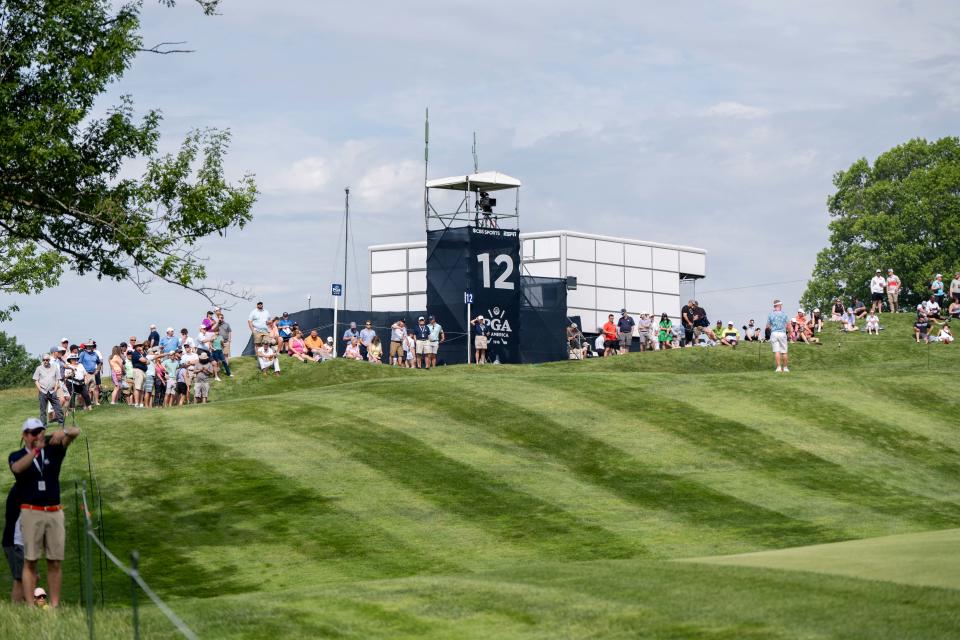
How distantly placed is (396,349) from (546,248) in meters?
21.4

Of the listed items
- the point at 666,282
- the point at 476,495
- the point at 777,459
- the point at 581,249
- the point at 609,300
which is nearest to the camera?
the point at 476,495

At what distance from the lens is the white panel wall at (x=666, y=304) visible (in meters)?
73.5

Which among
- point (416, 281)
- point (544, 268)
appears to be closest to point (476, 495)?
point (544, 268)

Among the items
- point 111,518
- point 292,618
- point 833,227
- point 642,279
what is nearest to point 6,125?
point 111,518

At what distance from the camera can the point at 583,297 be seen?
228 feet

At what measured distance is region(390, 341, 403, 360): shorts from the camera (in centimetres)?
4912

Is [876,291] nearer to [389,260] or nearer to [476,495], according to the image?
[389,260]

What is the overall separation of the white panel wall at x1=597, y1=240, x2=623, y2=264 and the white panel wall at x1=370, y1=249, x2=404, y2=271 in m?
10.7

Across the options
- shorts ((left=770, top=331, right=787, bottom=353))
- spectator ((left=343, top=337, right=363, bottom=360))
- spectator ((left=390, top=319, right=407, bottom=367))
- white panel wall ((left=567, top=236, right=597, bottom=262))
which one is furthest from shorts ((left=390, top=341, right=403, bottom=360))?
white panel wall ((left=567, top=236, right=597, bottom=262))

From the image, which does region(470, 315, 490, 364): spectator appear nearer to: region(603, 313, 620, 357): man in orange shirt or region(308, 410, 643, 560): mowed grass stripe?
region(603, 313, 620, 357): man in orange shirt

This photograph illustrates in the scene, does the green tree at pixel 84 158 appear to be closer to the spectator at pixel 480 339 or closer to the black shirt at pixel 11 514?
the black shirt at pixel 11 514

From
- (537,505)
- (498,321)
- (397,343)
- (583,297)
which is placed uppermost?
(583,297)

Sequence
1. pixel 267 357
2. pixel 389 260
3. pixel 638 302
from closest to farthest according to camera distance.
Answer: pixel 267 357 < pixel 389 260 < pixel 638 302

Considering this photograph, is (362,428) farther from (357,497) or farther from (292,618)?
(292,618)
